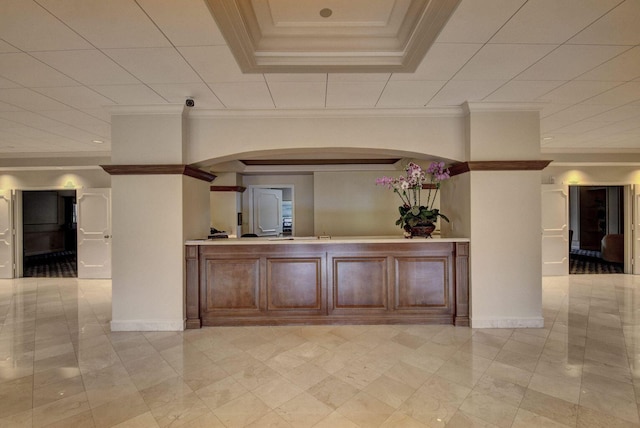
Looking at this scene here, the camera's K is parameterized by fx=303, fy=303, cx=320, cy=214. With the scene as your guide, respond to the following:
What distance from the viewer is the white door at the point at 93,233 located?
6.51 metres

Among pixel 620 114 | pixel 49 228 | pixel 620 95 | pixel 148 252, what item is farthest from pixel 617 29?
pixel 49 228

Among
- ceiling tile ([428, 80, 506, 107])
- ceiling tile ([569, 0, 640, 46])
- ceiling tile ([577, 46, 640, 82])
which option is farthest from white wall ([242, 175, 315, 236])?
ceiling tile ([569, 0, 640, 46])

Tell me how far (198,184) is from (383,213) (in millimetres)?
4626

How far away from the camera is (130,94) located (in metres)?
3.14

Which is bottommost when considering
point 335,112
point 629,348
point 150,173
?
point 629,348

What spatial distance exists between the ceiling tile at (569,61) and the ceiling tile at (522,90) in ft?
0.35

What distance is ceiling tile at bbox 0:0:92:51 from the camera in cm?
184

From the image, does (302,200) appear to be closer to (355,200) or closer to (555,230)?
(355,200)

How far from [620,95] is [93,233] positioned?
8949mm

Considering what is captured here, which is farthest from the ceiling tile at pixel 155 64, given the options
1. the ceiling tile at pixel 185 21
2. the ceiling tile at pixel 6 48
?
the ceiling tile at pixel 6 48

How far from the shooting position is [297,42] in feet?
8.04

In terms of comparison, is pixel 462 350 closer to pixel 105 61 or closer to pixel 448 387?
pixel 448 387

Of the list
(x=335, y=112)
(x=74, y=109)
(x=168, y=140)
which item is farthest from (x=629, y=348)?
(x=74, y=109)

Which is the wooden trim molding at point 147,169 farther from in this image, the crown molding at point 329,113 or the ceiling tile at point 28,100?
the ceiling tile at point 28,100
